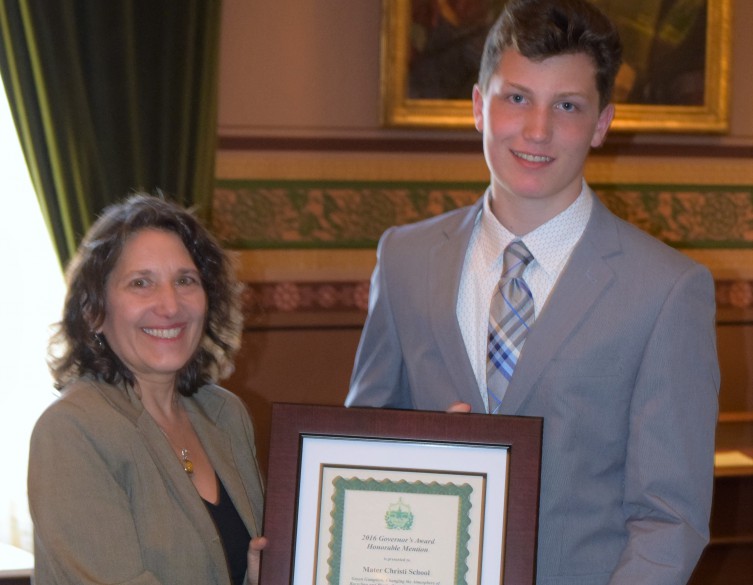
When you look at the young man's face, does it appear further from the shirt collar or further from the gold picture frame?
the gold picture frame

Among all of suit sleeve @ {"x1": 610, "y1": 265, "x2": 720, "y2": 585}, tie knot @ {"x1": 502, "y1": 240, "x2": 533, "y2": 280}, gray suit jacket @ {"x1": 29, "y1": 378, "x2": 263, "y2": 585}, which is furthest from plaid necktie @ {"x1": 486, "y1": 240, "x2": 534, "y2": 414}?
gray suit jacket @ {"x1": 29, "y1": 378, "x2": 263, "y2": 585}

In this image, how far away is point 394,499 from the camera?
203 cm

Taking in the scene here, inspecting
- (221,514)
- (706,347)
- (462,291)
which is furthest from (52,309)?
(706,347)

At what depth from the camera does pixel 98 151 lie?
4.47 metres

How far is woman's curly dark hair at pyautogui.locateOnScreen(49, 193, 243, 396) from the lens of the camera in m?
2.32

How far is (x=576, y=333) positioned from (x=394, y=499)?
45 cm

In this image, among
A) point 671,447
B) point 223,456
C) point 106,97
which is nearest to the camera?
point 671,447

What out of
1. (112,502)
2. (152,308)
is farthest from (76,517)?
(152,308)

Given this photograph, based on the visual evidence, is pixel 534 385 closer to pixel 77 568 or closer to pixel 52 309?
pixel 77 568

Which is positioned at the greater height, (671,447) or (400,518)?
(671,447)

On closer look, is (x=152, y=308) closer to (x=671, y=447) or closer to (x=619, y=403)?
(x=619, y=403)

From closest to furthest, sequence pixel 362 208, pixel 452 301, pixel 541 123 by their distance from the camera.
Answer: pixel 541 123 → pixel 452 301 → pixel 362 208

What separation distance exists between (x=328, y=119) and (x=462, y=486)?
3220 millimetres

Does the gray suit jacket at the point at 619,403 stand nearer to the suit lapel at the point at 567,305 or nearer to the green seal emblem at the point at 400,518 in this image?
the suit lapel at the point at 567,305
